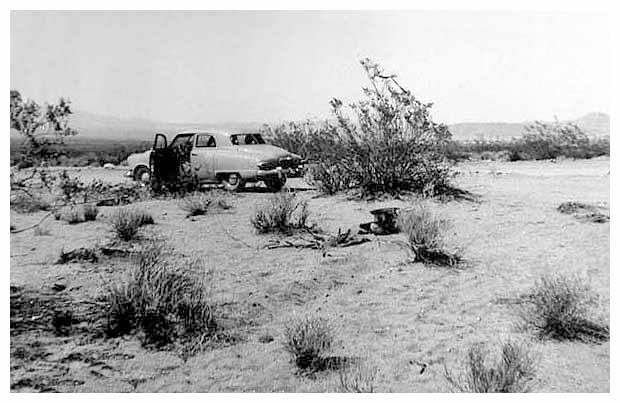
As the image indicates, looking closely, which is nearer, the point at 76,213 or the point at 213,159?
the point at 76,213

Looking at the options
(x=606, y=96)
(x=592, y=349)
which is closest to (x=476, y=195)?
(x=606, y=96)

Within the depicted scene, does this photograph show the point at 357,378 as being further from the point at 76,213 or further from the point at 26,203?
the point at 26,203

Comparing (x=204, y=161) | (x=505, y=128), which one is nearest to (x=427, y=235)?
(x=505, y=128)

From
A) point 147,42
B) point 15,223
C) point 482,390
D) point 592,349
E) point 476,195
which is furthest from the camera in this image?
point 476,195

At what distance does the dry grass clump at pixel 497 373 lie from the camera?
160 inches

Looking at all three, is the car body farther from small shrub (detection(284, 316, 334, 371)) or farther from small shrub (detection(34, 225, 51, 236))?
small shrub (detection(284, 316, 334, 371))

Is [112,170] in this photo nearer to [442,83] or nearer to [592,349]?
[442,83]

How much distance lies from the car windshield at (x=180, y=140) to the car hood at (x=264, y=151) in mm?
416

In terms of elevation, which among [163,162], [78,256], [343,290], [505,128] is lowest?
[343,290]

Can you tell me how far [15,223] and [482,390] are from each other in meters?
3.47

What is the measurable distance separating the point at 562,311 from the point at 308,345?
1.76 metres

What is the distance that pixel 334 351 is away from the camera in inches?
169

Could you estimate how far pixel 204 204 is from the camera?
517 centimetres

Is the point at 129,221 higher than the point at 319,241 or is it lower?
higher
